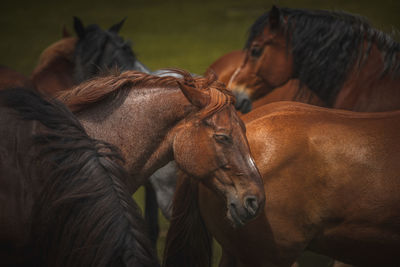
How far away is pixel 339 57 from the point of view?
295 cm

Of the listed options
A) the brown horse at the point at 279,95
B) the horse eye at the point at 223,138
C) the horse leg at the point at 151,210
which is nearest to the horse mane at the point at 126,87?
the horse eye at the point at 223,138

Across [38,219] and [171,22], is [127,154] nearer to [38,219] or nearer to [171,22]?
[38,219]

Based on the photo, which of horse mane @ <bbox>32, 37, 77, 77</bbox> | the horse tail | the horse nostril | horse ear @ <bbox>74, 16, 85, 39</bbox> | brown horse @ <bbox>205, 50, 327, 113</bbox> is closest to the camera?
the horse nostril

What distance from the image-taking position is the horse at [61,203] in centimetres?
132

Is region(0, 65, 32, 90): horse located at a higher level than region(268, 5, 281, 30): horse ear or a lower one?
lower

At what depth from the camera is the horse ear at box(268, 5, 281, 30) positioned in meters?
3.19

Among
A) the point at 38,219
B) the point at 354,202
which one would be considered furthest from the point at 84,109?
the point at 354,202

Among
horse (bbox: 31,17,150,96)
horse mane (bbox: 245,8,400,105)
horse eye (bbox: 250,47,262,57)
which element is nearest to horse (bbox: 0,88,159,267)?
horse (bbox: 31,17,150,96)

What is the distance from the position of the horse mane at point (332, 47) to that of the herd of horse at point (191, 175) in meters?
0.46

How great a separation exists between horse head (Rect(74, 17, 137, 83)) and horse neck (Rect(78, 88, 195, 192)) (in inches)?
64.6

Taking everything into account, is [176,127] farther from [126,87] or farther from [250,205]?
[250,205]

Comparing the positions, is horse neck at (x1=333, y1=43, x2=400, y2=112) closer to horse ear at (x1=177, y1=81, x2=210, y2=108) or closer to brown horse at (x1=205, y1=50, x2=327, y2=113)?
brown horse at (x1=205, y1=50, x2=327, y2=113)

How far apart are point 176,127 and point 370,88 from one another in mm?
1728

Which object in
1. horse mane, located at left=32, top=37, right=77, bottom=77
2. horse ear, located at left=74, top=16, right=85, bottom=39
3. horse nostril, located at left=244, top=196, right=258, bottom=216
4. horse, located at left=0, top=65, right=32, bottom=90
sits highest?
horse ear, located at left=74, top=16, right=85, bottom=39
